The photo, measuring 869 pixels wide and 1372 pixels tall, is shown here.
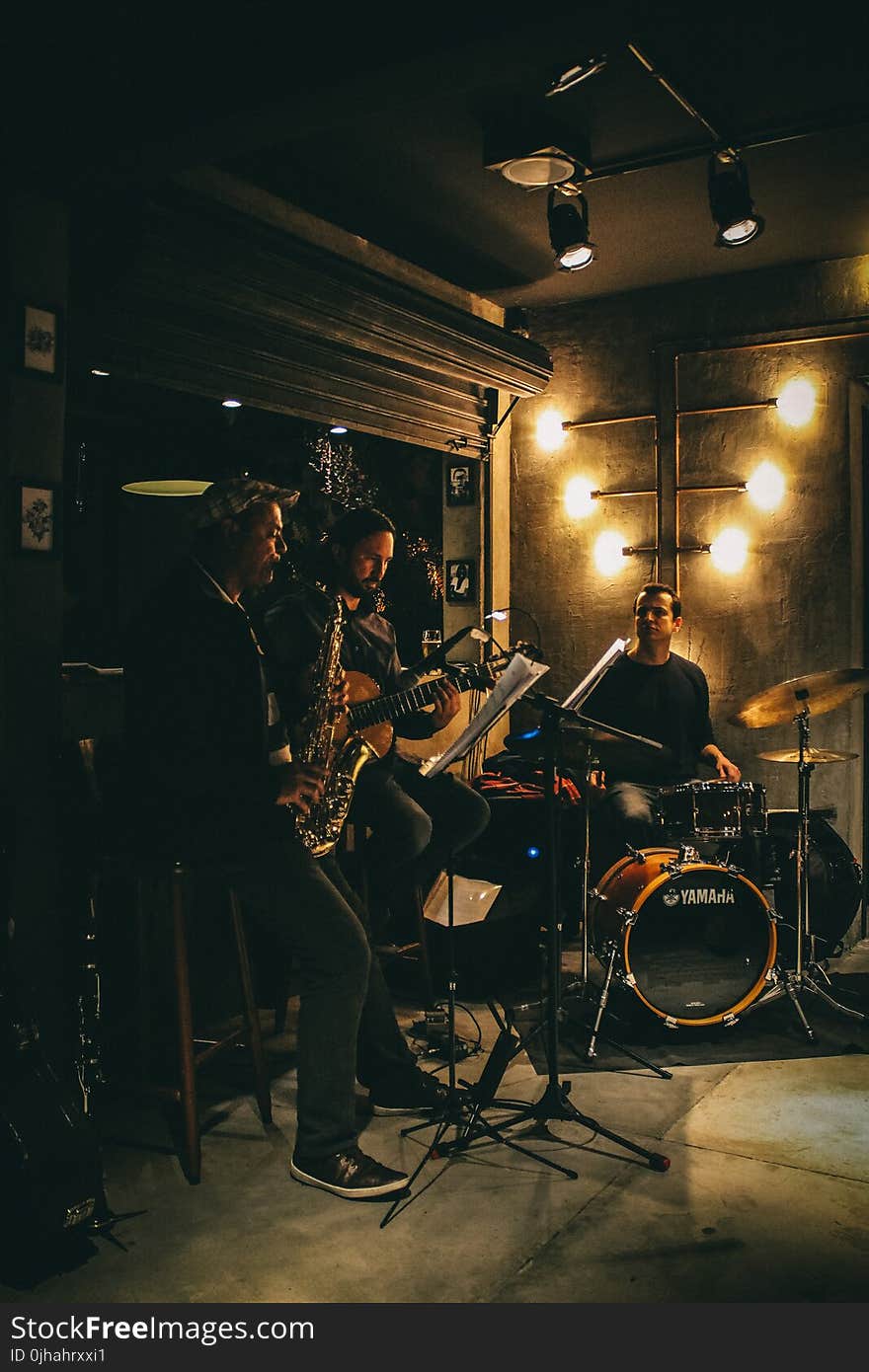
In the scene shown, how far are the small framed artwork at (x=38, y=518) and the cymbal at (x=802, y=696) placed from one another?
2964 millimetres

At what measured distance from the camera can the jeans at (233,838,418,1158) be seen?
316cm

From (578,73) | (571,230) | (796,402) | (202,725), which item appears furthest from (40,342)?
(796,402)

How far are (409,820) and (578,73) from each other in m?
2.95

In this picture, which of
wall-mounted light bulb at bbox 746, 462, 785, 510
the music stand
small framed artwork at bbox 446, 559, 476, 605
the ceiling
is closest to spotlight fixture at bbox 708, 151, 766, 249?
the ceiling

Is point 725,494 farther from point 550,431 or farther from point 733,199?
point 733,199

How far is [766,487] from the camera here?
656cm

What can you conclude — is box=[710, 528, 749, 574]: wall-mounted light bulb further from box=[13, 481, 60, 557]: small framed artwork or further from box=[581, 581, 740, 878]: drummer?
box=[13, 481, 60, 557]: small framed artwork

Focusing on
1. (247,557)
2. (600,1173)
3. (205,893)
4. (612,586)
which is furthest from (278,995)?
(612,586)

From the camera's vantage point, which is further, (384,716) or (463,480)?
(463,480)

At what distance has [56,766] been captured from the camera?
3514mm

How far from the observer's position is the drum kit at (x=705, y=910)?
4.58 metres

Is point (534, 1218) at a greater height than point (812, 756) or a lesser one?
lesser

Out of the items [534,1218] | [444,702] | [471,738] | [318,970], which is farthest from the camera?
[444,702]

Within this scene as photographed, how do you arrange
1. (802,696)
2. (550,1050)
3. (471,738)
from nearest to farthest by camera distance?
1. (471,738)
2. (550,1050)
3. (802,696)
